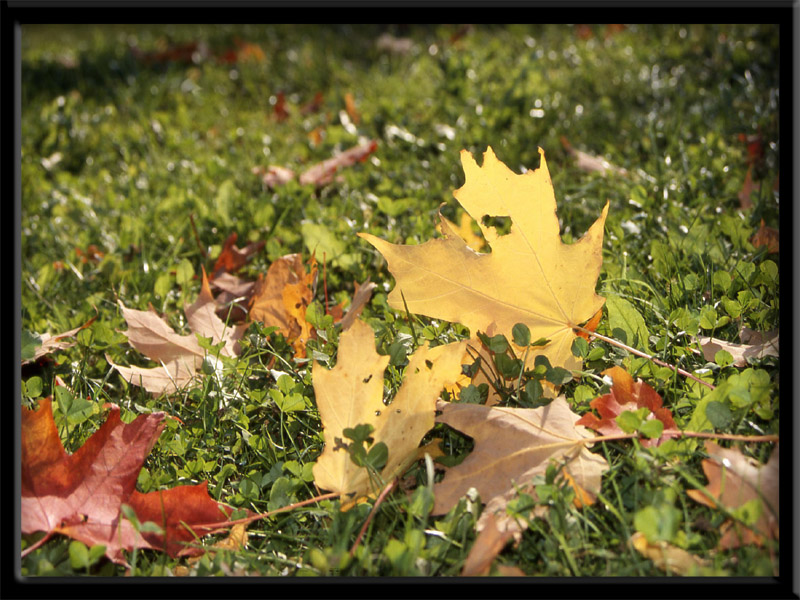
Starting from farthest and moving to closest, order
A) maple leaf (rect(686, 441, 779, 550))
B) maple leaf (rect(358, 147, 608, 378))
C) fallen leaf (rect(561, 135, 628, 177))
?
fallen leaf (rect(561, 135, 628, 177)) → maple leaf (rect(358, 147, 608, 378)) → maple leaf (rect(686, 441, 779, 550))

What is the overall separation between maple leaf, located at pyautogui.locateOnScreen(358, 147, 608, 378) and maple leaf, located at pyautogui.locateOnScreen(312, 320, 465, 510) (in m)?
0.15

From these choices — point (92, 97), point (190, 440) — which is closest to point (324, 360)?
point (190, 440)

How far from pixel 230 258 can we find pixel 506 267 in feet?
3.69

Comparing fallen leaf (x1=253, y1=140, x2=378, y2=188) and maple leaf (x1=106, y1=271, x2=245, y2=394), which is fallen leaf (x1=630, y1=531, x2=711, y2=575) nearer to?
maple leaf (x1=106, y1=271, x2=245, y2=394)

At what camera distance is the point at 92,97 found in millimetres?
4055

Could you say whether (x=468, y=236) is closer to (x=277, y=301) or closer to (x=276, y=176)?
(x=277, y=301)

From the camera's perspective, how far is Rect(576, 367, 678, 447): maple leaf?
1283 mm

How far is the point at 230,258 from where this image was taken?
2223mm

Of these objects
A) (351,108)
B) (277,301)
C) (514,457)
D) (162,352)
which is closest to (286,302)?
(277,301)

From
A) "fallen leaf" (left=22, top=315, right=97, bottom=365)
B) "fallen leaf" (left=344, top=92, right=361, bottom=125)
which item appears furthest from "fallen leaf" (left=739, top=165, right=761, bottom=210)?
"fallen leaf" (left=22, top=315, right=97, bottom=365)

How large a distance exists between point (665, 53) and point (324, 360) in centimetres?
257

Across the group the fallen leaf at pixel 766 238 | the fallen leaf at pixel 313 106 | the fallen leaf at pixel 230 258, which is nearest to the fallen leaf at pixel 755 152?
the fallen leaf at pixel 766 238

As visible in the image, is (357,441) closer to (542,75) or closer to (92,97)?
(542,75)

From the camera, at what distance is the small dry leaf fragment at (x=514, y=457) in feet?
4.05
